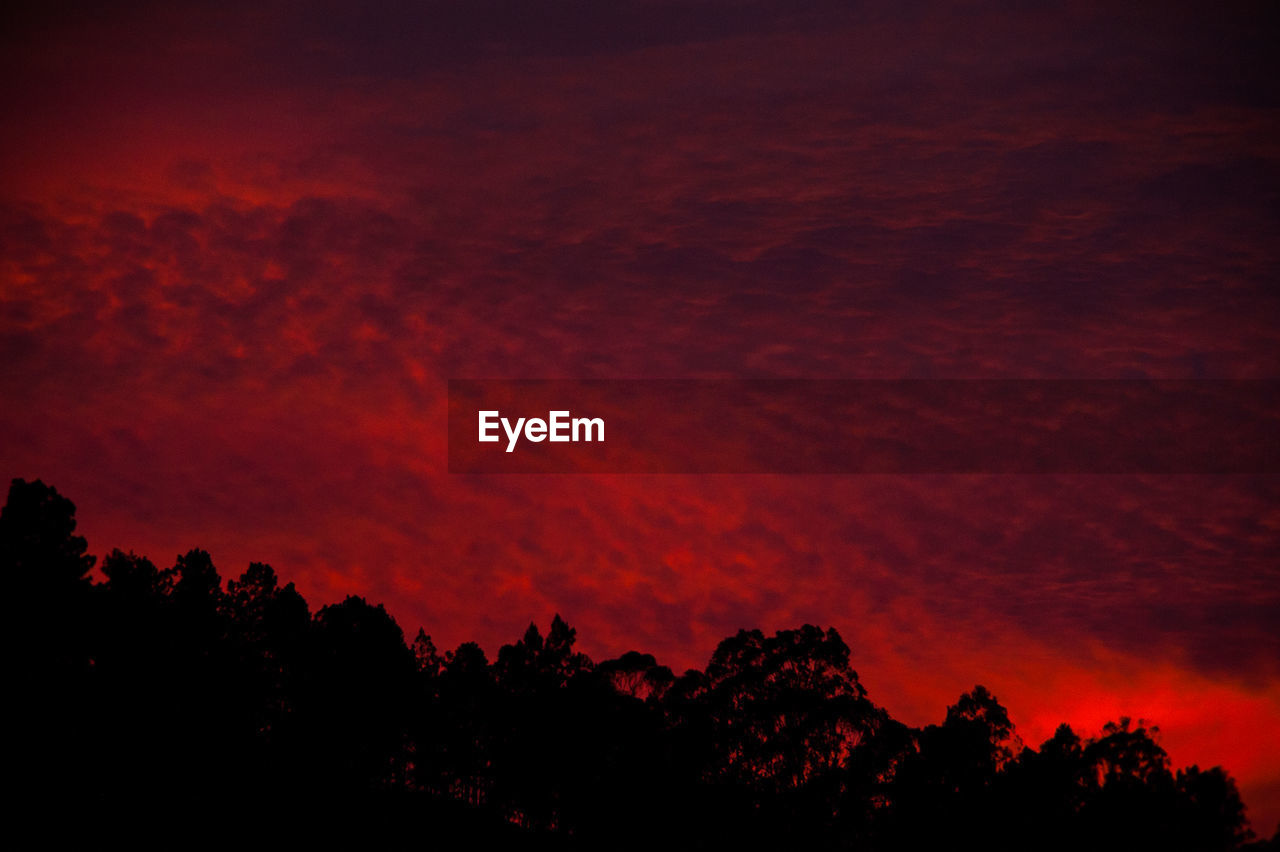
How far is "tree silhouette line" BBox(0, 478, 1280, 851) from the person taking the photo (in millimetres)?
61062

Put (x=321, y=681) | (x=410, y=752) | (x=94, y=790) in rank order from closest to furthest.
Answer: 1. (x=94, y=790)
2. (x=321, y=681)
3. (x=410, y=752)

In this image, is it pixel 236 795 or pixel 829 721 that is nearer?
pixel 236 795

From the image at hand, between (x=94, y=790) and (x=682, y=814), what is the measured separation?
1415 inches

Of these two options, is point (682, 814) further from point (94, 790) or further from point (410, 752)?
point (94, 790)

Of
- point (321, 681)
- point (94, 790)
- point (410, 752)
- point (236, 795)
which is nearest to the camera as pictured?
point (94, 790)

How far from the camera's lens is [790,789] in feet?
268

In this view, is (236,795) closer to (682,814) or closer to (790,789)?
(682,814)

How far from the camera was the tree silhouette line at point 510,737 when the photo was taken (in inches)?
2404

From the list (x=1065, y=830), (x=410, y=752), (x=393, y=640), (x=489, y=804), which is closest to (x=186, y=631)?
(x=393, y=640)

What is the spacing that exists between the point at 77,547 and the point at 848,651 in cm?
4647

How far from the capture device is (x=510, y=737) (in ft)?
300

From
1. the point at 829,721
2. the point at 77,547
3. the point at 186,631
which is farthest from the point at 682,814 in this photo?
the point at 77,547

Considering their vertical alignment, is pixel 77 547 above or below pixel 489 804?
above

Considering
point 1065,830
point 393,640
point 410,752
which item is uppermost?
point 393,640
